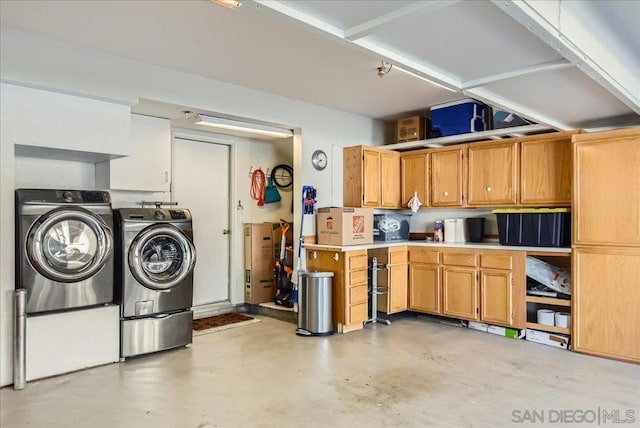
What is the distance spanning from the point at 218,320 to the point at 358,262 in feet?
6.21

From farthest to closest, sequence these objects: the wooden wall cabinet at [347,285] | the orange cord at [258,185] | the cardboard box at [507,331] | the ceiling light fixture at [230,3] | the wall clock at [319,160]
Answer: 1. the orange cord at [258,185]
2. the wall clock at [319,160]
3. the wooden wall cabinet at [347,285]
4. the cardboard box at [507,331]
5. the ceiling light fixture at [230,3]

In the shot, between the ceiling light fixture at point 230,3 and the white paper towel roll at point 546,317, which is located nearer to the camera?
the ceiling light fixture at point 230,3

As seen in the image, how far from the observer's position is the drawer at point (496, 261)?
15.0 feet

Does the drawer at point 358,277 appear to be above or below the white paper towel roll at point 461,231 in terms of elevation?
below

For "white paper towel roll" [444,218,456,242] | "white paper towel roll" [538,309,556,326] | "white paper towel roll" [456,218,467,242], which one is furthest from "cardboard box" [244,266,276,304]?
"white paper towel roll" [538,309,556,326]

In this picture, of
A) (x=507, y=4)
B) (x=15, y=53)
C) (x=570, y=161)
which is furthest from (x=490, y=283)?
(x=15, y=53)

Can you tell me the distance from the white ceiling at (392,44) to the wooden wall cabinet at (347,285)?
1825mm

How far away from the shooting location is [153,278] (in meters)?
4.03

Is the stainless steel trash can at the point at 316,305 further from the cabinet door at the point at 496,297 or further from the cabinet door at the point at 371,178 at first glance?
the cabinet door at the point at 496,297

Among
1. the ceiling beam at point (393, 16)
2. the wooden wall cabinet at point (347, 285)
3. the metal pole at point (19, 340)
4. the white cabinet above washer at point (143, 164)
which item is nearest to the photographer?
the ceiling beam at point (393, 16)

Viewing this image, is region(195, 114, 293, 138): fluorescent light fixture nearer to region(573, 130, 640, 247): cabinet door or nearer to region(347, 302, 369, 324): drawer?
region(347, 302, 369, 324): drawer

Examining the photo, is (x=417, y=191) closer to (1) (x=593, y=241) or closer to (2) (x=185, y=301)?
(1) (x=593, y=241)

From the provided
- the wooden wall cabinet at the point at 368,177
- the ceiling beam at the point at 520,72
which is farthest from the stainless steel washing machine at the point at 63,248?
the ceiling beam at the point at 520,72

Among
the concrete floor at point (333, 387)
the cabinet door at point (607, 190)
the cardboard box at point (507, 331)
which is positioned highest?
the cabinet door at point (607, 190)
